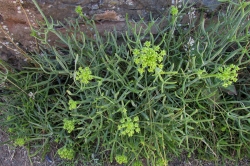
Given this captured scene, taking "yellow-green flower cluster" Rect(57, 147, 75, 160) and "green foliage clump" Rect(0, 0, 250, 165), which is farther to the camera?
"yellow-green flower cluster" Rect(57, 147, 75, 160)

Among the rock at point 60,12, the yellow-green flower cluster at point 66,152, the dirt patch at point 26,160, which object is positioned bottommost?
the dirt patch at point 26,160

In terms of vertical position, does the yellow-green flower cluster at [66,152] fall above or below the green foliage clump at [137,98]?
below

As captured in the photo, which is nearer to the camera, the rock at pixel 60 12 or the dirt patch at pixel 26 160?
the rock at pixel 60 12

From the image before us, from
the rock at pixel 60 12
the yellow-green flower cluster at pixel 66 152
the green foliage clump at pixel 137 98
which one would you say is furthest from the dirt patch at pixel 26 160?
the rock at pixel 60 12

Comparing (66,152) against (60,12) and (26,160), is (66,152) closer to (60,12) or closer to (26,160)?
(26,160)

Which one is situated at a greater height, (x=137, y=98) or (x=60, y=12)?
(x=60, y=12)

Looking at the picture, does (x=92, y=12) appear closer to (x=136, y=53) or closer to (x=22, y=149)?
(x=136, y=53)

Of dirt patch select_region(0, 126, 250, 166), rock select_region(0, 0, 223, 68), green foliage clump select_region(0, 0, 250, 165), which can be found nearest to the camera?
green foliage clump select_region(0, 0, 250, 165)

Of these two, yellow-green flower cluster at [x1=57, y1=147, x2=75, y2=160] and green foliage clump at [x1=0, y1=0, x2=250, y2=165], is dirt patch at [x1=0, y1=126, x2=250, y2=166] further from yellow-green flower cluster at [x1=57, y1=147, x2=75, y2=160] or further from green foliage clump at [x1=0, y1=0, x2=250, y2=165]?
yellow-green flower cluster at [x1=57, y1=147, x2=75, y2=160]

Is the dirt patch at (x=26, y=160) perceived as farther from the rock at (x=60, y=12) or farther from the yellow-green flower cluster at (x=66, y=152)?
the rock at (x=60, y=12)

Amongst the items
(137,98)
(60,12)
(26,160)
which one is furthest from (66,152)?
(60,12)

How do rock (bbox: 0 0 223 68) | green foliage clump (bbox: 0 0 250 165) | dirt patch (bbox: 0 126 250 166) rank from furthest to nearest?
dirt patch (bbox: 0 126 250 166), rock (bbox: 0 0 223 68), green foliage clump (bbox: 0 0 250 165)

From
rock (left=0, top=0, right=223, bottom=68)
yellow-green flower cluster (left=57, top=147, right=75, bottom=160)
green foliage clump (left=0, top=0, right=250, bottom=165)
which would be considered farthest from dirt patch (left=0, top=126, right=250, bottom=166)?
rock (left=0, top=0, right=223, bottom=68)

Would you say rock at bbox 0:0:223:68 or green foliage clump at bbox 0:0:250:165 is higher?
rock at bbox 0:0:223:68
